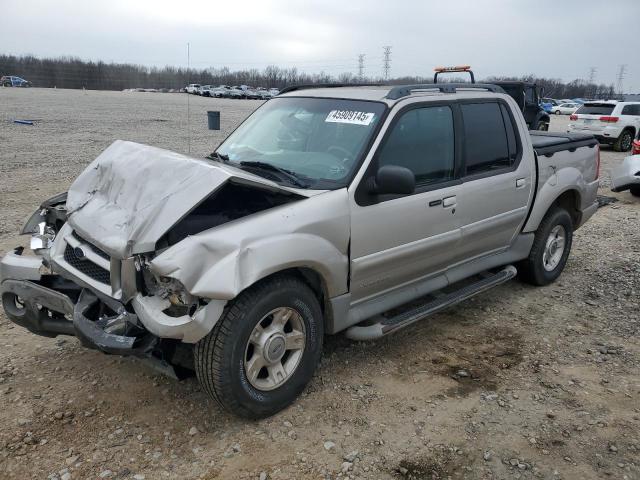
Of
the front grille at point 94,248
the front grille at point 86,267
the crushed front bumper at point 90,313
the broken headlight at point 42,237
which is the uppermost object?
the front grille at point 94,248

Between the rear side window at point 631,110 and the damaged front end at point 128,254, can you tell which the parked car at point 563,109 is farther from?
the damaged front end at point 128,254

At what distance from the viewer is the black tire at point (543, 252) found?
541cm

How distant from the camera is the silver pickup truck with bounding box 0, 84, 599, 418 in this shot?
2.94 meters

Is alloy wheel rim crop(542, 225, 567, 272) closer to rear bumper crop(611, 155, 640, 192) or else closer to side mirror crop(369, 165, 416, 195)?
side mirror crop(369, 165, 416, 195)

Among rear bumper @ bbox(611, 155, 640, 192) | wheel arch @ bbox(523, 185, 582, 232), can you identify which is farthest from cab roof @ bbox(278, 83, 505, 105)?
rear bumper @ bbox(611, 155, 640, 192)

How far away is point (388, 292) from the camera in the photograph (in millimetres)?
4012

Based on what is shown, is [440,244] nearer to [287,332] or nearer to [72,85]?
[287,332]

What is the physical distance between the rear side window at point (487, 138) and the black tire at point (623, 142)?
1588 cm

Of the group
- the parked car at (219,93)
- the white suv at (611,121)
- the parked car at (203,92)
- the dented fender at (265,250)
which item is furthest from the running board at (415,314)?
the parked car at (203,92)

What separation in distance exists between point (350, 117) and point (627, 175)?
8080mm

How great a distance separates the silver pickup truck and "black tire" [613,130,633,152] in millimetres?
15814

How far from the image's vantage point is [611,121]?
58.7ft

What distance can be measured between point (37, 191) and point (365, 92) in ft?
23.6

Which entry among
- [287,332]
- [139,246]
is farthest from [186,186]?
[287,332]
